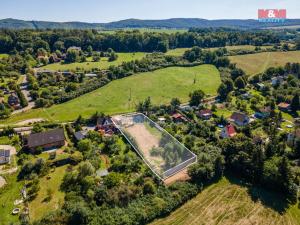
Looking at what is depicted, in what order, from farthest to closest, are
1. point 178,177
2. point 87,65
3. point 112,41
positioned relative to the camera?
1. point 112,41
2. point 87,65
3. point 178,177

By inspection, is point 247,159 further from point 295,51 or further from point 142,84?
point 295,51

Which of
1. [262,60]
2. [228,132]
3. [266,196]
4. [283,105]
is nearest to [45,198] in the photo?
[266,196]

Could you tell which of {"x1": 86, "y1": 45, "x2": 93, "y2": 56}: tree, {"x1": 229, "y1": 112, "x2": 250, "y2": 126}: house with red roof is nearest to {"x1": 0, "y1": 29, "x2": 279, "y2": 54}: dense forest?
{"x1": 86, "y1": 45, "x2": 93, "y2": 56}: tree

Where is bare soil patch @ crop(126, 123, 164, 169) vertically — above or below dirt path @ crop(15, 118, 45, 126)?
below

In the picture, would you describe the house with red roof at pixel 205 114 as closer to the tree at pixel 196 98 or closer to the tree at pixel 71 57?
the tree at pixel 196 98

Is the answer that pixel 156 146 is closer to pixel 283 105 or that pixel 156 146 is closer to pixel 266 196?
pixel 266 196

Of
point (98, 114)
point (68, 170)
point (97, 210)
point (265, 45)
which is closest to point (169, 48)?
point (265, 45)

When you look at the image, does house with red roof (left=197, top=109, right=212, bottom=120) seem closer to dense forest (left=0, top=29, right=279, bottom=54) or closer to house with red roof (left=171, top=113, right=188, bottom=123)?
house with red roof (left=171, top=113, right=188, bottom=123)
